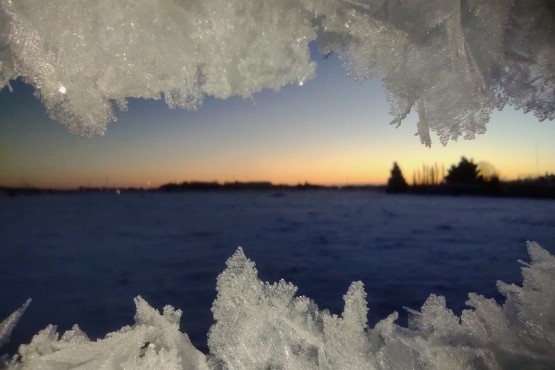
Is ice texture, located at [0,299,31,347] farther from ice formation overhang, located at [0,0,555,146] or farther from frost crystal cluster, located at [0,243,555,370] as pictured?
ice formation overhang, located at [0,0,555,146]

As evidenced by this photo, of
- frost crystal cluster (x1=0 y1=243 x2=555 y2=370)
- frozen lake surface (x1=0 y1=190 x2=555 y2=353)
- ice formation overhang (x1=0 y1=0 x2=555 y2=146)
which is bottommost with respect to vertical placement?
frozen lake surface (x1=0 y1=190 x2=555 y2=353)

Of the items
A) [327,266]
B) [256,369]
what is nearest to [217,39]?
[256,369]

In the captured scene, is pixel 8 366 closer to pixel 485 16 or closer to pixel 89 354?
pixel 89 354

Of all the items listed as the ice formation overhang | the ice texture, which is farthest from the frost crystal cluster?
the ice formation overhang

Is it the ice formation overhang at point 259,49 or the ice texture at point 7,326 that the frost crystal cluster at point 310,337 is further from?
the ice formation overhang at point 259,49

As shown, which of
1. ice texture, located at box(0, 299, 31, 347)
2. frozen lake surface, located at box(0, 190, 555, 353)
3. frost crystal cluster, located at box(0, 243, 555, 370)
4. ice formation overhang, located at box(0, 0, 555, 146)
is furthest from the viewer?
frozen lake surface, located at box(0, 190, 555, 353)

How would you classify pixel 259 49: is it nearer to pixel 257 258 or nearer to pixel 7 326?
pixel 7 326
